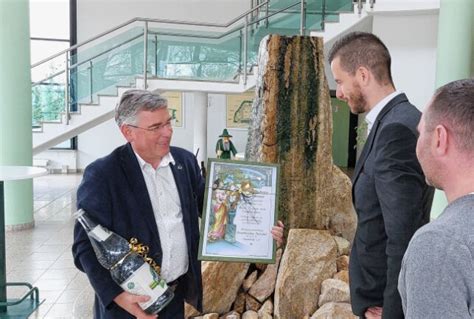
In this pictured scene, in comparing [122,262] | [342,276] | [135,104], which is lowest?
[342,276]

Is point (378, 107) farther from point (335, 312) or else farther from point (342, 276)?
point (342, 276)

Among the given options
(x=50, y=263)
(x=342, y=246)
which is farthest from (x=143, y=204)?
(x=50, y=263)

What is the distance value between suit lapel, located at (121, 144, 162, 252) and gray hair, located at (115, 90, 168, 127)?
133 millimetres

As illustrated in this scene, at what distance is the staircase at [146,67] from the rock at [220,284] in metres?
4.61

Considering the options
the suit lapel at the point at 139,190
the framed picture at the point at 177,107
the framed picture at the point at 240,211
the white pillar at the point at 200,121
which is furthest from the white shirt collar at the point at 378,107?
the framed picture at the point at 177,107

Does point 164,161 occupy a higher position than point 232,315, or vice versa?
point 164,161

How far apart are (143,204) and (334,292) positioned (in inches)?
65.4

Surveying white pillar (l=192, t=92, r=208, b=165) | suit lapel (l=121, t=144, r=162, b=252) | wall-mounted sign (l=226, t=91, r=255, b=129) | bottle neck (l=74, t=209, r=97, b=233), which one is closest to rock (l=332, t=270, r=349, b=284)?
suit lapel (l=121, t=144, r=162, b=252)

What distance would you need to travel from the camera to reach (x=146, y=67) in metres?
7.51

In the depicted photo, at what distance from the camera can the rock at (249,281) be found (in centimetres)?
311

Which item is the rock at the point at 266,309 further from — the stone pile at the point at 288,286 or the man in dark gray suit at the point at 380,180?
the man in dark gray suit at the point at 380,180

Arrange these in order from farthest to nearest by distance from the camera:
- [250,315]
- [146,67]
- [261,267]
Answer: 1. [146,67]
2. [261,267]
3. [250,315]

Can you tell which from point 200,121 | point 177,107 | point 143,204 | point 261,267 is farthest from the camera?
point 177,107

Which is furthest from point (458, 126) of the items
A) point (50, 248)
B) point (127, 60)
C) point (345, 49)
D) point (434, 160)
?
point (127, 60)
